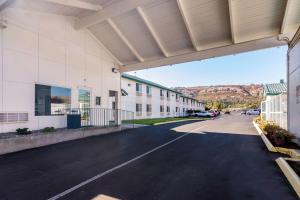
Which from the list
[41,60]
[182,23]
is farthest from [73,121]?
[182,23]

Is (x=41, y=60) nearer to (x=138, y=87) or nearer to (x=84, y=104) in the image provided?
(x=84, y=104)

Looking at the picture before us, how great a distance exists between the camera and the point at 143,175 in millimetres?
5145

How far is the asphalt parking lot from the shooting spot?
4.07 m

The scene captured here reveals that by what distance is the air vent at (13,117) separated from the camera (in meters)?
8.91

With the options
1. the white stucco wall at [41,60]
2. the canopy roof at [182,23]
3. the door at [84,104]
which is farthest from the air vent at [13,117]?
the canopy roof at [182,23]

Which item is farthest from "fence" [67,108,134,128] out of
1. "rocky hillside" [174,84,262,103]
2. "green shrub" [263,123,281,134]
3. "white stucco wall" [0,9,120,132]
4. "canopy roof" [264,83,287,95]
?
"rocky hillside" [174,84,262,103]

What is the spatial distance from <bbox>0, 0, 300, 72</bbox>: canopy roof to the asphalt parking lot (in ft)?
19.8

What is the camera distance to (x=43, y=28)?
10898mm

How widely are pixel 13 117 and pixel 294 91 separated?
12257 millimetres

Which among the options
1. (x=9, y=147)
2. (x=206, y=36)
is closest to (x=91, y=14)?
(x=206, y=36)

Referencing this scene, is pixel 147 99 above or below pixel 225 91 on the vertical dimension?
below

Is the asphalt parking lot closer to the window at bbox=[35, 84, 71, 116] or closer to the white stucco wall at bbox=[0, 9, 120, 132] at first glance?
the white stucco wall at bbox=[0, 9, 120, 132]

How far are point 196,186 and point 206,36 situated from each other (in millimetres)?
9830

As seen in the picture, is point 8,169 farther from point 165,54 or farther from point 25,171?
point 165,54
